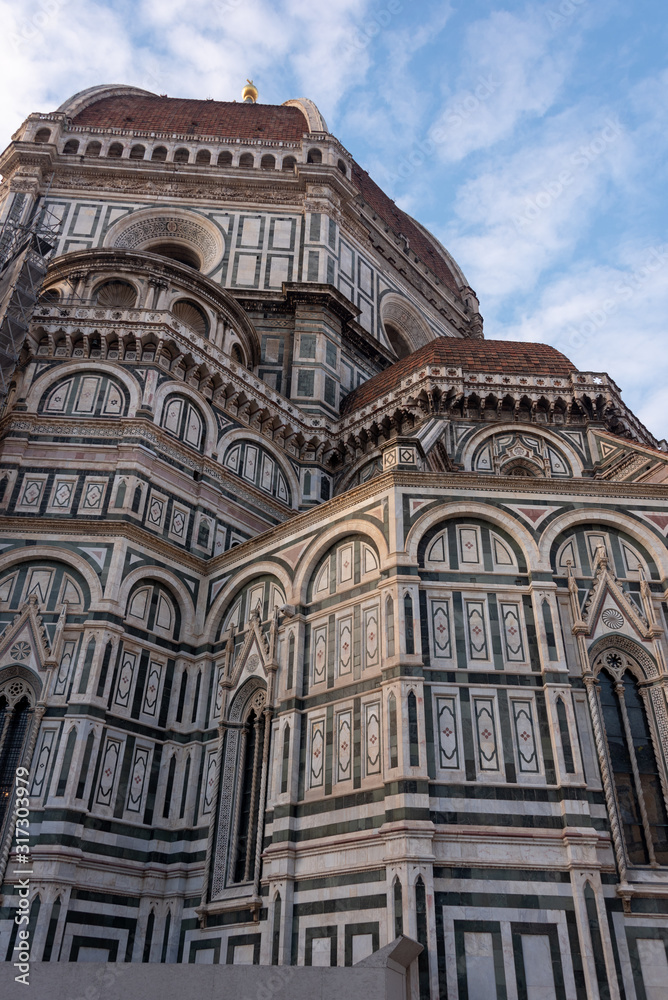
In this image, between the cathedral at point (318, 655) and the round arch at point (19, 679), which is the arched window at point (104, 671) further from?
the round arch at point (19, 679)

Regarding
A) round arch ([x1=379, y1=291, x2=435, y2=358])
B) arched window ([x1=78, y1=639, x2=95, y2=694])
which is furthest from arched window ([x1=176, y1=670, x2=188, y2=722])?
round arch ([x1=379, y1=291, x2=435, y2=358])

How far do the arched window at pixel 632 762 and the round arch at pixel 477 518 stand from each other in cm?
237

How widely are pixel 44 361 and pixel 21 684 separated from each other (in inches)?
341

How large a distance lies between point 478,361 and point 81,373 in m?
11.1

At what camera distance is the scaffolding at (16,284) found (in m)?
20.8

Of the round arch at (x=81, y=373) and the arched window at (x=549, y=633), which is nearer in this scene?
the arched window at (x=549, y=633)

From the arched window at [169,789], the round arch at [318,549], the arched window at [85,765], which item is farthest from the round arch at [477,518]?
the arched window at [85,765]

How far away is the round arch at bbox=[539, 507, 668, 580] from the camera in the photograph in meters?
16.3

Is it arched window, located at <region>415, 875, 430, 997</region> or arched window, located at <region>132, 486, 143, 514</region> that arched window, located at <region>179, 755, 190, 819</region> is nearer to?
arched window, located at <region>132, 486, 143, 514</region>

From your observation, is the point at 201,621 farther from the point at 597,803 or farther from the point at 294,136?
the point at 294,136

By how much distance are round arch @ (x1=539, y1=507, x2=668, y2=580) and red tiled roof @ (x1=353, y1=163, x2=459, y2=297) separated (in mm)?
23965

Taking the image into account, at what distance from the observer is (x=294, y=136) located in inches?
A: 1448

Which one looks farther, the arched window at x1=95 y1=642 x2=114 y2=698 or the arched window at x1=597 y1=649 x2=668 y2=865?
the arched window at x1=95 y1=642 x2=114 y2=698

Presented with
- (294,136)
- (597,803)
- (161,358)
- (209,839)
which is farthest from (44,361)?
(294,136)
